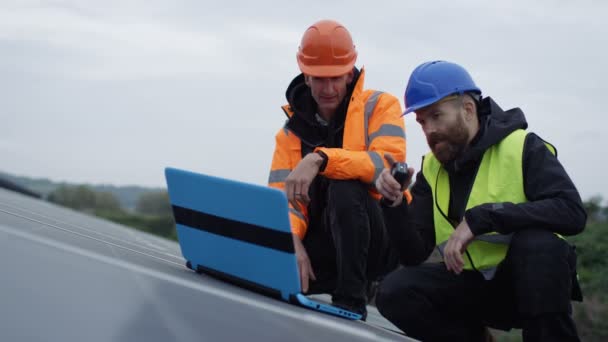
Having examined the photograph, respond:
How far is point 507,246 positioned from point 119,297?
1.56 metres

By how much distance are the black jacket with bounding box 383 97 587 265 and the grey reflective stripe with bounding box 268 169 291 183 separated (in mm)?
543

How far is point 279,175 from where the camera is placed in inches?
127

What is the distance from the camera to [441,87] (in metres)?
2.71

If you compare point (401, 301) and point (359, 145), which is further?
point (359, 145)

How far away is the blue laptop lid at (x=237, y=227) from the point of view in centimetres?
197

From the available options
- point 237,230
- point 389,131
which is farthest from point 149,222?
point 237,230

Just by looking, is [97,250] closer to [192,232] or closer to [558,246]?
[192,232]

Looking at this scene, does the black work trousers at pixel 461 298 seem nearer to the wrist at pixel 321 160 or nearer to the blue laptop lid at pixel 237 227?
the wrist at pixel 321 160

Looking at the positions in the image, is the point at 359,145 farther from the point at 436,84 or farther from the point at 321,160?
the point at 436,84

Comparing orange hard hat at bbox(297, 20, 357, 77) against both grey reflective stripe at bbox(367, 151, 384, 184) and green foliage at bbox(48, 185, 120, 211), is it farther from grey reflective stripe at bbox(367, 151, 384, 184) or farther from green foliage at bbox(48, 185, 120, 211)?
green foliage at bbox(48, 185, 120, 211)

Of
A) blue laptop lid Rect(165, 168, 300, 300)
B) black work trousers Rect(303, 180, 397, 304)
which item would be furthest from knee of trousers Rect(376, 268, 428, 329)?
blue laptop lid Rect(165, 168, 300, 300)

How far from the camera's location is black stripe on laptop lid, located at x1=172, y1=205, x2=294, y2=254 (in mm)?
1998

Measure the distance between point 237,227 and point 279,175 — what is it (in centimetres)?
116

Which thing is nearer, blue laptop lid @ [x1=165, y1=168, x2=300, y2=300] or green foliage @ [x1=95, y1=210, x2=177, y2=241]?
blue laptop lid @ [x1=165, y1=168, x2=300, y2=300]
